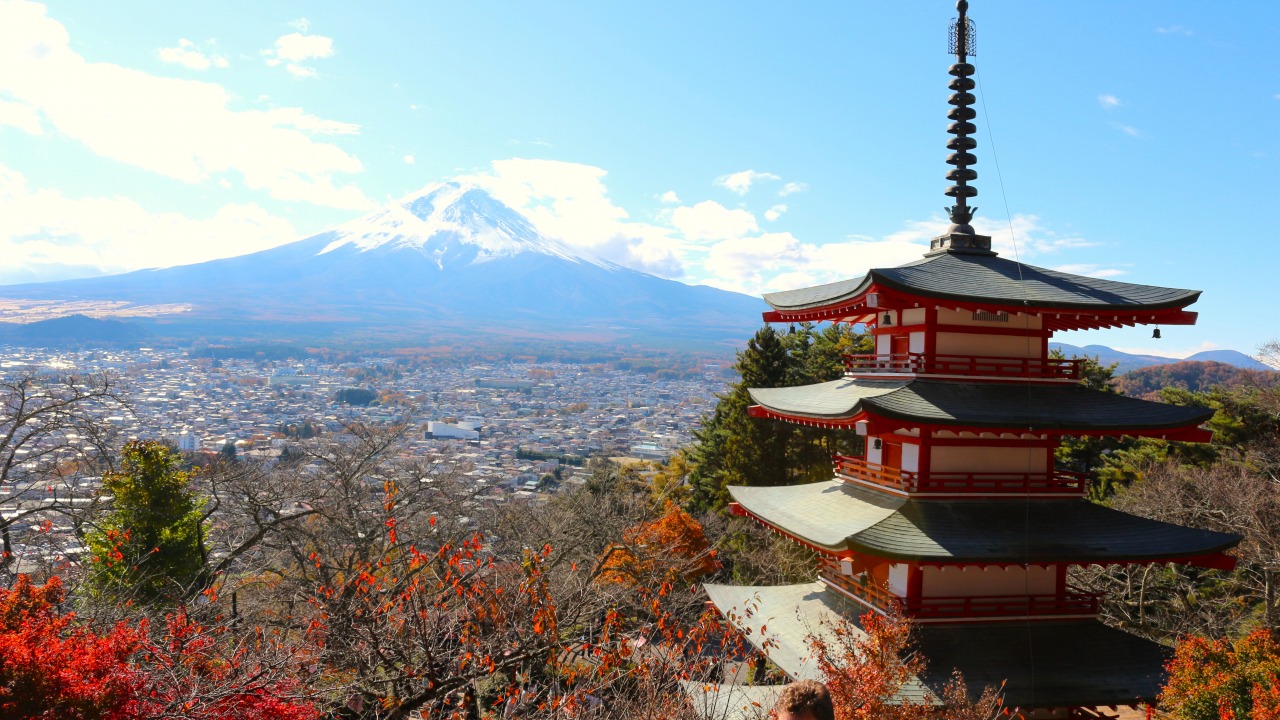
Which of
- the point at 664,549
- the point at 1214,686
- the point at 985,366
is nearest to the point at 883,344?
the point at 985,366

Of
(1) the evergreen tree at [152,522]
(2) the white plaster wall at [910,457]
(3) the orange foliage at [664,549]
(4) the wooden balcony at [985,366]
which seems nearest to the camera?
(2) the white plaster wall at [910,457]

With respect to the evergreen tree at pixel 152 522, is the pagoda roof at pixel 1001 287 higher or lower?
higher

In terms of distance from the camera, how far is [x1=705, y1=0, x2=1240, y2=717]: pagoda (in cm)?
891

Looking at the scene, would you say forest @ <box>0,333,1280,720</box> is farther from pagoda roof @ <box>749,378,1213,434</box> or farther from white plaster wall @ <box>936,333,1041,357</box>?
pagoda roof @ <box>749,378,1213,434</box>

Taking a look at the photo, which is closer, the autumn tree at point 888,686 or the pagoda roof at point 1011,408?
the autumn tree at point 888,686

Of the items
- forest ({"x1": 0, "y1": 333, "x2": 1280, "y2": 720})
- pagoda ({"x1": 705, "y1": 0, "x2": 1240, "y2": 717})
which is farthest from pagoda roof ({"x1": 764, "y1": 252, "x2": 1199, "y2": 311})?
forest ({"x1": 0, "y1": 333, "x2": 1280, "y2": 720})

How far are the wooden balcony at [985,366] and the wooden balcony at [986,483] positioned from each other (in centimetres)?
144

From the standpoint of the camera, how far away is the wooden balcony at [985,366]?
1011 centimetres

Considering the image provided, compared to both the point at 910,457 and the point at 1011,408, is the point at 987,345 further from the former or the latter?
the point at 910,457

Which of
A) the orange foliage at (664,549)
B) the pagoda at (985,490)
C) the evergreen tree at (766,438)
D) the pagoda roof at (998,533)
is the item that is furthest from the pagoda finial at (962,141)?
the evergreen tree at (766,438)

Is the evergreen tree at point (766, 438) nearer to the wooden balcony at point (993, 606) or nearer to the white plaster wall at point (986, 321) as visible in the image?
the white plaster wall at point (986, 321)

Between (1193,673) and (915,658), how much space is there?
342 centimetres

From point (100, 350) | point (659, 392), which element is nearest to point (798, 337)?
point (659, 392)

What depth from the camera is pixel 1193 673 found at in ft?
28.4
